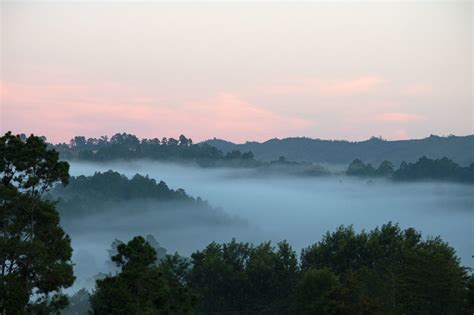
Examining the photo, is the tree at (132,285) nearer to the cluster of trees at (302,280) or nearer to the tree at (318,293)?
the cluster of trees at (302,280)

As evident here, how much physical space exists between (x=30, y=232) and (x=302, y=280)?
27465mm

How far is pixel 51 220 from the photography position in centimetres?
3688

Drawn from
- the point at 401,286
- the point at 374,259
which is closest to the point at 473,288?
the point at 401,286

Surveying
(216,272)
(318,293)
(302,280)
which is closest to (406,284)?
(318,293)

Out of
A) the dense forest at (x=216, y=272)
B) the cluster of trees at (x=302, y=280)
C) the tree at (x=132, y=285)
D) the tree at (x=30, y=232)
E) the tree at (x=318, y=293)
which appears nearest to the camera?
the tree at (x=30, y=232)

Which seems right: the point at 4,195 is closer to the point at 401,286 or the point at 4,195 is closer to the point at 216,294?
the point at 401,286

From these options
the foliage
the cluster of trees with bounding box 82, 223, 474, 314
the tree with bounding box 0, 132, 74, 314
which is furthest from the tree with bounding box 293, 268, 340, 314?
the tree with bounding box 0, 132, 74, 314

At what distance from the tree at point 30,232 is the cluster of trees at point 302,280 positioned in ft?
7.99

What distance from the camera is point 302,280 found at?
195 feet

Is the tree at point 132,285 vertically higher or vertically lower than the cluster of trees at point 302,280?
higher

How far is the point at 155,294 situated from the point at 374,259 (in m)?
38.2

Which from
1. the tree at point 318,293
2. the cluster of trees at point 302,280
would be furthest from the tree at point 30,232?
the tree at point 318,293

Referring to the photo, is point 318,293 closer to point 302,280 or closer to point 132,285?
point 302,280

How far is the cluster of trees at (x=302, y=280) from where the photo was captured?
37750 mm
